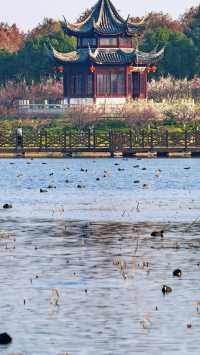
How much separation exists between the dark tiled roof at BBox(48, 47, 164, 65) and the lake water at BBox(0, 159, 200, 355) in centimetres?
7415

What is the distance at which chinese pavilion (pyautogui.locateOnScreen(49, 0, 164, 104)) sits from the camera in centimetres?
14375

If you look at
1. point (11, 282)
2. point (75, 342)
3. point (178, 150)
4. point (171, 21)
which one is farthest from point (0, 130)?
point (75, 342)

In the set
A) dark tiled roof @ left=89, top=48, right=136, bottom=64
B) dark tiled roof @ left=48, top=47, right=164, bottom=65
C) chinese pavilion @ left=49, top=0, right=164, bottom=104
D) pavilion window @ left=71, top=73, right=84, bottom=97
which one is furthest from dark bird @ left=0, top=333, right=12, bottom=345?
pavilion window @ left=71, top=73, right=84, bottom=97

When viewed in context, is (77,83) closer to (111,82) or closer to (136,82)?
(111,82)

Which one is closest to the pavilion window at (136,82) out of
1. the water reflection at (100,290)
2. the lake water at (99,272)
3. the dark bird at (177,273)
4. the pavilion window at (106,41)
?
the pavilion window at (106,41)

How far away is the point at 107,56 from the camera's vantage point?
14550 centimetres

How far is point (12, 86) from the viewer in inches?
5856

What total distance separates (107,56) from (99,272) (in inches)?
4401

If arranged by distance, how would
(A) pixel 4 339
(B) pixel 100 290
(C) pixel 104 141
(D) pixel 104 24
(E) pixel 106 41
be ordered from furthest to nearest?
(D) pixel 104 24
(E) pixel 106 41
(C) pixel 104 141
(B) pixel 100 290
(A) pixel 4 339

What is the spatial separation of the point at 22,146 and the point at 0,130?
1061 cm

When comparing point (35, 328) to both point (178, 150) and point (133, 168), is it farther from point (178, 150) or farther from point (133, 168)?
point (178, 150)

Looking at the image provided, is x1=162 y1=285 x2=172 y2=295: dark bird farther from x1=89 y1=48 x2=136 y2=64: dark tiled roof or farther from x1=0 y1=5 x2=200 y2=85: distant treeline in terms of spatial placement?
x1=0 y1=5 x2=200 y2=85: distant treeline

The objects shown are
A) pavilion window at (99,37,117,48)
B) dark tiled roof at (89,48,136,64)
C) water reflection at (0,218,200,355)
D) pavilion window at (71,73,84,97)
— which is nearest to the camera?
water reflection at (0,218,200,355)

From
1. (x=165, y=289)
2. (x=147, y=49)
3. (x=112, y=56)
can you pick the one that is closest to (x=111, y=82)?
(x=112, y=56)
